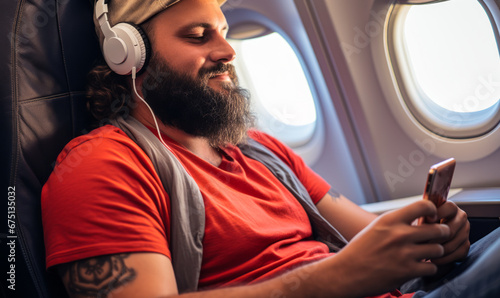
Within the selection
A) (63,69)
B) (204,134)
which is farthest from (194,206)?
(63,69)

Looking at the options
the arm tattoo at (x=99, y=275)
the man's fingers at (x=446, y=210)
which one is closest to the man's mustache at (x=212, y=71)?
the arm tattoo at (x=99, y=275)

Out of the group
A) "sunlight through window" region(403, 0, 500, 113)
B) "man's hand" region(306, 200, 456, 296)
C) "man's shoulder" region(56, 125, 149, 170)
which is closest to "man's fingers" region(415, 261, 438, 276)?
"man's hand" region(306, 200, 456, 296)

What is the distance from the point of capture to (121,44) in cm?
139

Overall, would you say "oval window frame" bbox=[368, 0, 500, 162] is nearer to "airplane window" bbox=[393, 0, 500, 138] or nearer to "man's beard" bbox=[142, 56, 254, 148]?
"airplane window" bbox=[393, 0, 500, 138]

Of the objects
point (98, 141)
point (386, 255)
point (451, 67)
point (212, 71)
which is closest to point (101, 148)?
point (98, 141)

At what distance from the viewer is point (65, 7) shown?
1.36 m

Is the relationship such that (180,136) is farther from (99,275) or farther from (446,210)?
(446,210)

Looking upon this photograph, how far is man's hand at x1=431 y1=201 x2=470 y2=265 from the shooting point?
3.86 feet

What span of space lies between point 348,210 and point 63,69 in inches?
46.0

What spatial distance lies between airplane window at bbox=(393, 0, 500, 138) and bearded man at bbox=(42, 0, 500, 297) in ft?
2.66

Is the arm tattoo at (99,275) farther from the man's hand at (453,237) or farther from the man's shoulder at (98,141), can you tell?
the man's hand at (453,237)

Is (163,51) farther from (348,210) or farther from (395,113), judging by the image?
(395,113)

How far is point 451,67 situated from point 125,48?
66.3 inches

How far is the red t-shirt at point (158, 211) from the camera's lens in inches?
41.5
